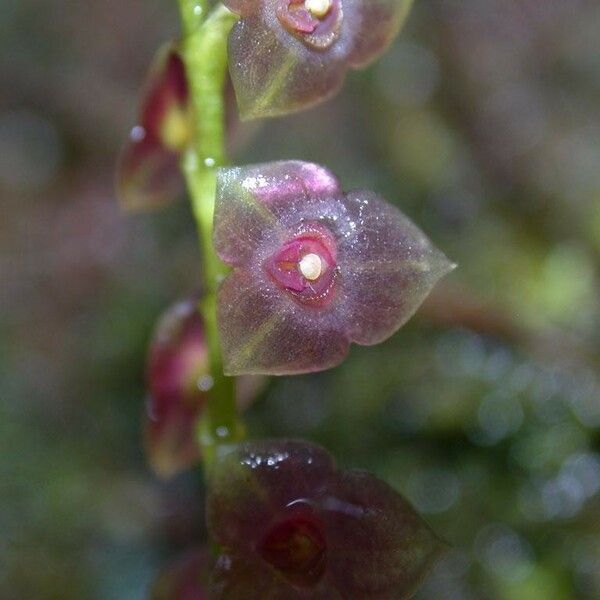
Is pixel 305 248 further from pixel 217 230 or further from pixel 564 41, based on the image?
pixel 564 41

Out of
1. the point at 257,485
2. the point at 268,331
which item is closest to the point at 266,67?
the point at 268,331

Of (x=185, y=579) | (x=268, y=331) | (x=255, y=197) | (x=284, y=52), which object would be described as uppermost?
(x=284, y=52)

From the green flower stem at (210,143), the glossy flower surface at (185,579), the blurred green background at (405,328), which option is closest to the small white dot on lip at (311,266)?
the green flower stem at (210,143)

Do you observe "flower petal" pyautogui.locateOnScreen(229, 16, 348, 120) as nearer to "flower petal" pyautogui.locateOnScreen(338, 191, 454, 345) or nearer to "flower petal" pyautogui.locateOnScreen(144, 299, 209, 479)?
"flower petal" pyautogui.locateOnScreen(338, 191, 454, 345)

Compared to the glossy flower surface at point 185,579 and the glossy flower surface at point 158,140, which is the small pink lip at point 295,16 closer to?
the glossy flower surface at point 158,140

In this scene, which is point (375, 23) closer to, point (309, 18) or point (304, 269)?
point (309, 18)
